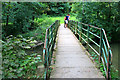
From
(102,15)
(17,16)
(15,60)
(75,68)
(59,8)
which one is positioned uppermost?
(59,8)

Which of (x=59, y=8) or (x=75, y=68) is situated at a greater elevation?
(x=59, y=8)

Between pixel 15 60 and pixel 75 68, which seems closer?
pixel 15 60

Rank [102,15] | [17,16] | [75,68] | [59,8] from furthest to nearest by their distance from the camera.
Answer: [59,8] → [17,16] → [102,15] → [75,68]

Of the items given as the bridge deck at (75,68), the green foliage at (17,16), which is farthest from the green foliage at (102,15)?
the bridge deck at (75,68)

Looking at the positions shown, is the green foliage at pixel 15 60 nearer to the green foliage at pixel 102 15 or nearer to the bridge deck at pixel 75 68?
the bridge deck at pixel 75 68

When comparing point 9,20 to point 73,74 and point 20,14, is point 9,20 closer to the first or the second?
point 20,14

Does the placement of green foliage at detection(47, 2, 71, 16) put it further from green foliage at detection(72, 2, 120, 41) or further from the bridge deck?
the bridge deck

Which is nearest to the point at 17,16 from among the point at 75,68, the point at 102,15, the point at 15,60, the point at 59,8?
the point at 102,15

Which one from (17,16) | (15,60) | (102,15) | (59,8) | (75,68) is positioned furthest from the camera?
(59,8)

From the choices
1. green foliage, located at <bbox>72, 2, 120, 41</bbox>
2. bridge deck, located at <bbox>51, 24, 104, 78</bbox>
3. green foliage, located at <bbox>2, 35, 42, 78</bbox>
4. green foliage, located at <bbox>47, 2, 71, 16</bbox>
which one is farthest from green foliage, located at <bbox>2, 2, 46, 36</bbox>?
green foliage, located at <bbox>47, 2, 71, 16</bbox>

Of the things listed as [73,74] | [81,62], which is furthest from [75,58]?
[73,74]

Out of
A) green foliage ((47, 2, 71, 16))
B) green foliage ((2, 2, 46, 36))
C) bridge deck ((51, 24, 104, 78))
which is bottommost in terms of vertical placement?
bridge deck ((51, 24, 104, 78))

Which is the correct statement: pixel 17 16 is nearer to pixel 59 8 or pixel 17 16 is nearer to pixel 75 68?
pixel 75 68

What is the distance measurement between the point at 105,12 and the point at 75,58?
10510 mm
